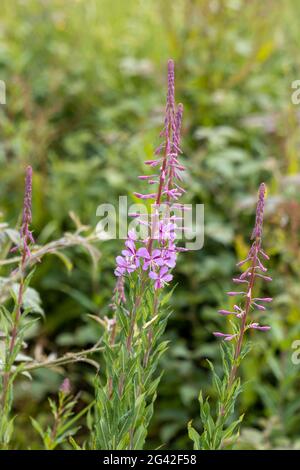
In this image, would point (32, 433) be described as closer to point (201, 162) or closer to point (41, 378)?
point (41, 378)

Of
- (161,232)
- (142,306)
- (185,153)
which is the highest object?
(185,153)

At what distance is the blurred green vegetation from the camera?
2.81 meters

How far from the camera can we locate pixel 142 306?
4.39 feet

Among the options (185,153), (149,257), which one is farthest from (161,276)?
(185,153)

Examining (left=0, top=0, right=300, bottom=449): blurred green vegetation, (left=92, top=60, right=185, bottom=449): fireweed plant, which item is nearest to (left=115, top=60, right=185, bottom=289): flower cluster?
(left=92, top=60, right=185, bottom=449): fireweed plant

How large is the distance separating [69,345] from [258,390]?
3.21ft

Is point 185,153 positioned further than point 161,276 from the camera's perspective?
Yes

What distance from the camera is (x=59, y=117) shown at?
4.08m

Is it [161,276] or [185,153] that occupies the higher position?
[185,153]

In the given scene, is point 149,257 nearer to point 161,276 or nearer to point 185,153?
point 161,276

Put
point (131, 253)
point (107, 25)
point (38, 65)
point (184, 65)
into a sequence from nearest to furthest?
point (131, 253) → point (184, 65) → point (38, 65) → point (107, 25)

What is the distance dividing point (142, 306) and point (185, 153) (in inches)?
90.9

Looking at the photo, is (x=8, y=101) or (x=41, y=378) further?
(x=8, y=101)

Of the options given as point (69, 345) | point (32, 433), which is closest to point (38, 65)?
point (69, 345)
